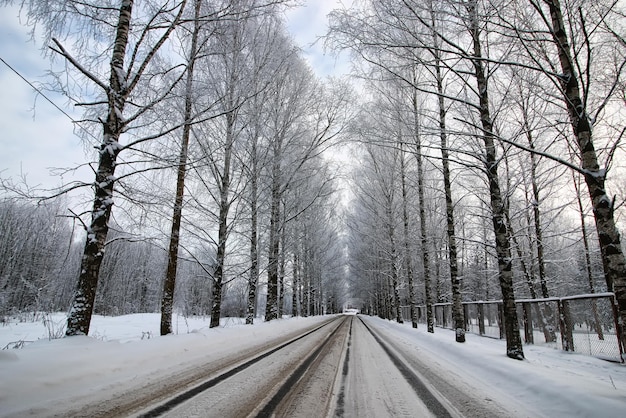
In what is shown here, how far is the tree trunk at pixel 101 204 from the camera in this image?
462 centimetres

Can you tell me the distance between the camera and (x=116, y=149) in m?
5.07

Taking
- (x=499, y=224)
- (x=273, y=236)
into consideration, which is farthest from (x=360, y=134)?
(x=273, y=236)

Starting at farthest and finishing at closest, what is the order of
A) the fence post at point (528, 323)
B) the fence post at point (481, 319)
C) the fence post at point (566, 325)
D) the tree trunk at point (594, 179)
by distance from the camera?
the fence post at point (481, 319) → the fence post at point (528, 323) → the fence post at point (566, 325) → the tree trunk at point (594, 179)

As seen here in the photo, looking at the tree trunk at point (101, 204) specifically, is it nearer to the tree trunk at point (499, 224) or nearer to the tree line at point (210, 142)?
the tree line at point (210, 142)

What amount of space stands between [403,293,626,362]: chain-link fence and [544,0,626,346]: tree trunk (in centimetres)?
433

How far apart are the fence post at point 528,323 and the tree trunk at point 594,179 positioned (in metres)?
7.11

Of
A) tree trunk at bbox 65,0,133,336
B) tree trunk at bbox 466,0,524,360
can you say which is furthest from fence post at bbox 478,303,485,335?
tree trunk at bbox 65,0,133,336

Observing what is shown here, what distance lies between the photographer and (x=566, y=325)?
780 centimetres

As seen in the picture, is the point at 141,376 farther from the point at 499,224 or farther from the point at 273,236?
the point at 273,236

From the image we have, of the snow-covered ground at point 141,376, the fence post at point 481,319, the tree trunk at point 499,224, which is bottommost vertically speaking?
the fence post at point 481,319

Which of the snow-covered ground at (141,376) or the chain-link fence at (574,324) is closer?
the snow-covered ground at (141,376)

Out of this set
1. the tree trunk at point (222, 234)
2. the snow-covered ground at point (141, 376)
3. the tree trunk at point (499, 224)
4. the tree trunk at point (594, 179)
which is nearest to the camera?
the snow-covered ground at point (141, 376)

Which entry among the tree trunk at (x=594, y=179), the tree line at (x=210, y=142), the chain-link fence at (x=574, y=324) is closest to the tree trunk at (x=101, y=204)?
the tree line at (x=210, y=142)

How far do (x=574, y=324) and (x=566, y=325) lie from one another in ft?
0.72
